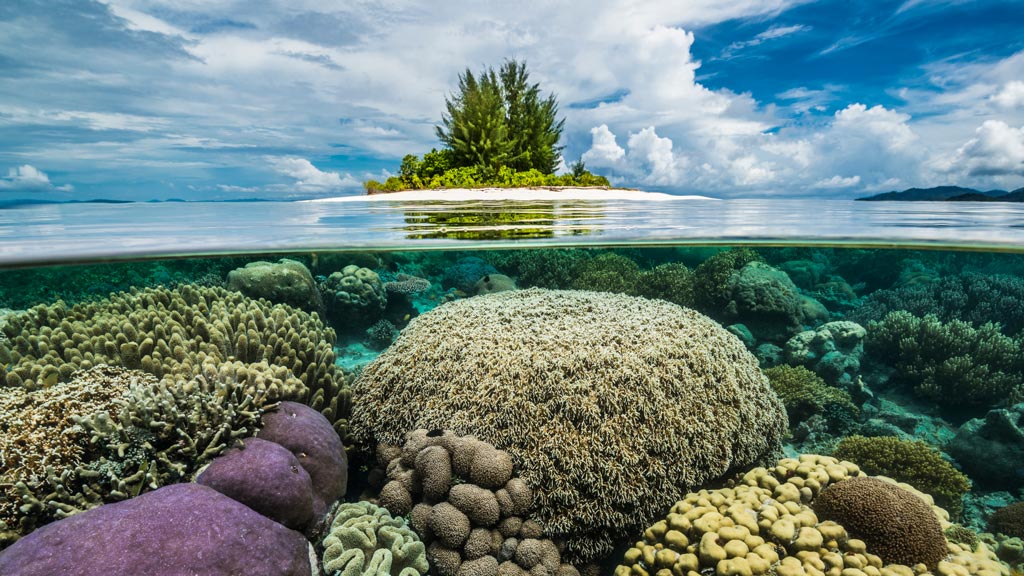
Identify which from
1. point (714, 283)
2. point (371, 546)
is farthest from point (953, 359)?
point (371, 546)

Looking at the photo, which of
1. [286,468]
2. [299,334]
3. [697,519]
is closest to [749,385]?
[697,519]

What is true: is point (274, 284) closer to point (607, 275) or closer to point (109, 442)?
point (109, 442)

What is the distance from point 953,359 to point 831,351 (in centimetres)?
177

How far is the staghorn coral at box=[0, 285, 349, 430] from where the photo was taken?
14.4ft

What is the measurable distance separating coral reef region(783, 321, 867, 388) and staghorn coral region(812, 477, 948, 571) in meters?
5.19

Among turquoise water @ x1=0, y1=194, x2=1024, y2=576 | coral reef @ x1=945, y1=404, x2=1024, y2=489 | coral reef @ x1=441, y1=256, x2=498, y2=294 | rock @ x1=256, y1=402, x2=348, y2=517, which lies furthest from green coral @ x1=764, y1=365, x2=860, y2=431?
coral reef @ x1=441, y1=256, x2=498, y2=294

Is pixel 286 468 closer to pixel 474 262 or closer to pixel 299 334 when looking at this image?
pixel 299 334

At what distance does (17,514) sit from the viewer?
3.04m

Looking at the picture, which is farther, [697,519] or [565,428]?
[565,428]

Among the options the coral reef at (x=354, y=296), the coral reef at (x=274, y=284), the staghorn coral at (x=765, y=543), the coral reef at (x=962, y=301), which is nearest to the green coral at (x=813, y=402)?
the staghorn coral at (x=765, y=543)

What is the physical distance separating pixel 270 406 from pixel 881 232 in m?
10.4

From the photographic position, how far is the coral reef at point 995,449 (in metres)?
6.35

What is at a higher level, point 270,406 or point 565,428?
point 270,406

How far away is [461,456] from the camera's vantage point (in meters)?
3.93
